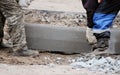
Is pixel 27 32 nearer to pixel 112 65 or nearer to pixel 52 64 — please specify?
pixel 52 64

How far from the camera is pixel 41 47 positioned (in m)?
8.23

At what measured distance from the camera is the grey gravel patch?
7.07 meters

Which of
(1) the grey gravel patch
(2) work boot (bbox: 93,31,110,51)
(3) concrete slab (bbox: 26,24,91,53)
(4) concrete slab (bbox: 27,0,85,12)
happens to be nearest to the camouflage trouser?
(3) concrete slab (bbox: 26,24,91,53)

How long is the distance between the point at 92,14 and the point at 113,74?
143 cm

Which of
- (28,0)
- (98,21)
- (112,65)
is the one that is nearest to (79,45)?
(98,21)

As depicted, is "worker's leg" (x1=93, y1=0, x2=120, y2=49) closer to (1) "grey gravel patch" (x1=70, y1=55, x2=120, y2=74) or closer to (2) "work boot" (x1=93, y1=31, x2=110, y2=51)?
(2) "work boot" (x1=93, y1=31, x2=110, y2=51)

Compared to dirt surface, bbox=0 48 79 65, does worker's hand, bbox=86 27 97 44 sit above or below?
above

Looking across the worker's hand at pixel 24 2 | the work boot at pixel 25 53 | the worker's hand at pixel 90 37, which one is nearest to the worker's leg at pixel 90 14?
the worker's hand at pixel 90 37

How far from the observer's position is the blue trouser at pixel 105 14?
784 centimetres

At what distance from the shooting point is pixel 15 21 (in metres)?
7.67

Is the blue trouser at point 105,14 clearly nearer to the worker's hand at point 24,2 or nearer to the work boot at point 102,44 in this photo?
the work boot at point 102,44

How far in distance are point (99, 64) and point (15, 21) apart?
1.60 metres

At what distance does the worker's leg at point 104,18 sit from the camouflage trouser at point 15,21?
4.18 ft

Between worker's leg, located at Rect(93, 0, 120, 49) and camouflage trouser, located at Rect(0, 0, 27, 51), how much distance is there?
50.2 inches
